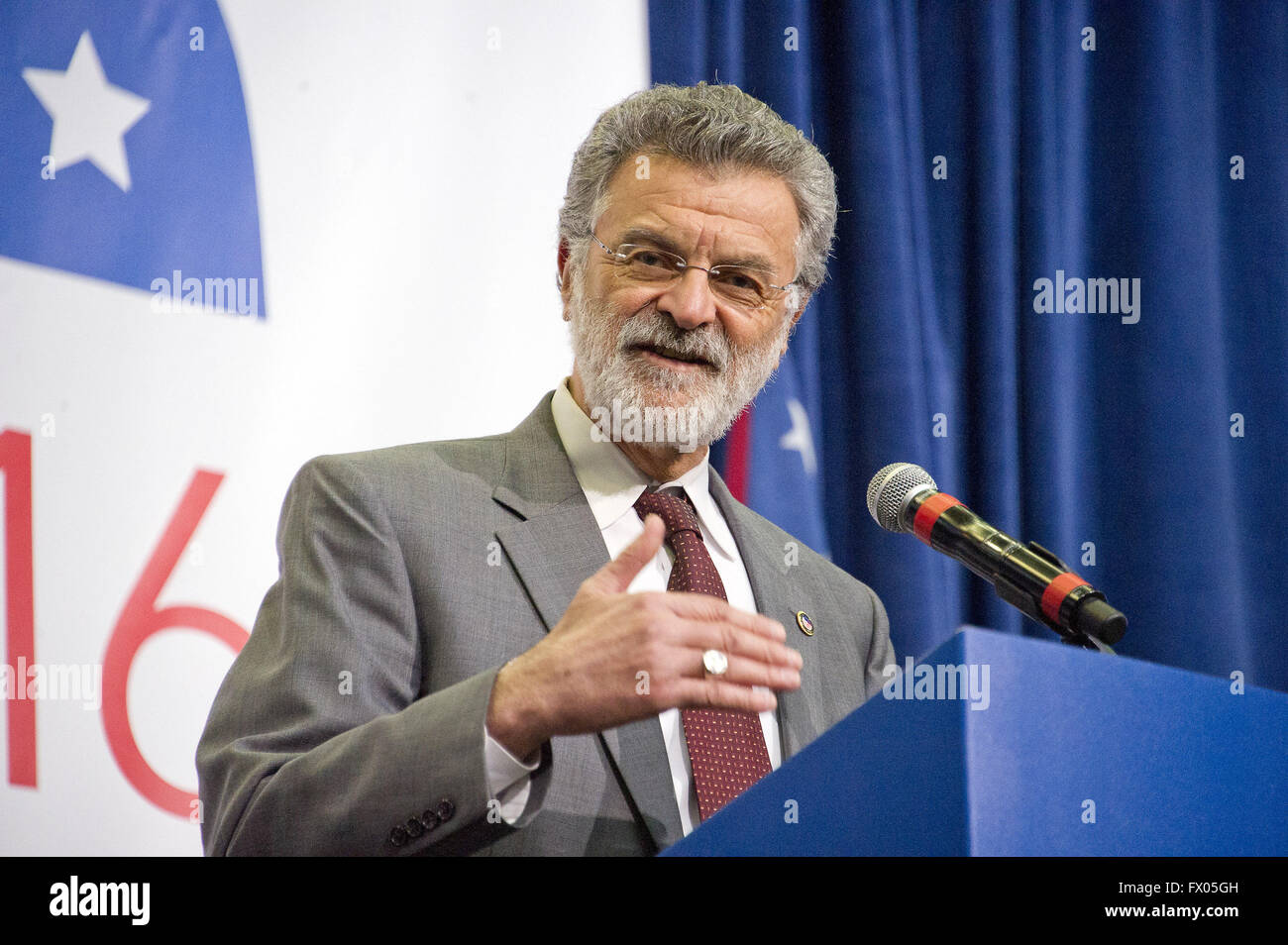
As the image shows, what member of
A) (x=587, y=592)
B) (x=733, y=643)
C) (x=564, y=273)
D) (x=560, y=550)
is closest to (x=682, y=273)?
(x=564, y=273)

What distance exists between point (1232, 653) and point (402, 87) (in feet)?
7.26

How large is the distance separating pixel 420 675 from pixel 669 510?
477 millimetres

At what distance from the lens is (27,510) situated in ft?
7.23

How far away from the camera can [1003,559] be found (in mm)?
1451

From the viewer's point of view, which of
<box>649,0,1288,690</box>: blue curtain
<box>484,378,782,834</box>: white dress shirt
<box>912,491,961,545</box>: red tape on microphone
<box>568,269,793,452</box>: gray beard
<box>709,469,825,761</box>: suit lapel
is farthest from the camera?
<box>649,0,1288,690</box>: blue curtain

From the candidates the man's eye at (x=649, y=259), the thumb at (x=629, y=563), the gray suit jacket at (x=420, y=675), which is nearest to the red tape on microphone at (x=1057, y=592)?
the thumb at (x=629, y=563)

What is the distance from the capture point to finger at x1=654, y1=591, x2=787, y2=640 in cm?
117

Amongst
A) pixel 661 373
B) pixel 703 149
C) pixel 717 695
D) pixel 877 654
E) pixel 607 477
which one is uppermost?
pixel 703 149

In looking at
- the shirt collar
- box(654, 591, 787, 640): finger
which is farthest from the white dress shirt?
box(654, 591, 787, 640): finger

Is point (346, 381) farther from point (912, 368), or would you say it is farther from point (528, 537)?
point (912, 368)

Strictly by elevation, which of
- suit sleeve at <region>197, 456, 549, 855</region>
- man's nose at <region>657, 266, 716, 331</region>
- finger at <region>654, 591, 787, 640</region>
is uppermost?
man's nose at <region>657, 266, 716, 331</region>

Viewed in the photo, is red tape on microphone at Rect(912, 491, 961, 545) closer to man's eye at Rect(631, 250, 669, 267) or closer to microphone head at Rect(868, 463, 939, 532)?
microphone head at Rect(868, 463, 939, 532)

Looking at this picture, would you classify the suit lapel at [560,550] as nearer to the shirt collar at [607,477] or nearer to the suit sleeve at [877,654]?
the shirt collar at [607,477]

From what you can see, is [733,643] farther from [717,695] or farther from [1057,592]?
[1057,592]
